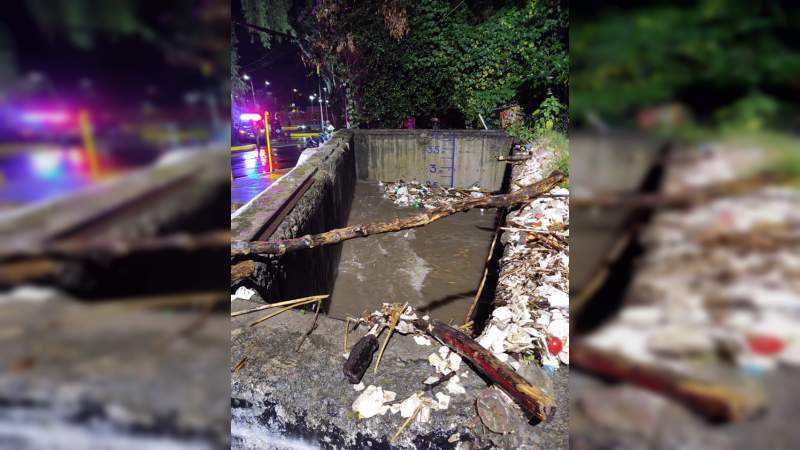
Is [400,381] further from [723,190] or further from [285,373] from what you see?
[723,190]

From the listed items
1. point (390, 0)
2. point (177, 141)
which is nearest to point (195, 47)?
point (177, 141)

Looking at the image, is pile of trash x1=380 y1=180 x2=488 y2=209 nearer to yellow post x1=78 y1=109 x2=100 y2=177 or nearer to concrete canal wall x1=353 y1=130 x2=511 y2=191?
concrete canal wall x1=353 y1=130 x2=511 y2=191

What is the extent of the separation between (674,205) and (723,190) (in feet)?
0.14

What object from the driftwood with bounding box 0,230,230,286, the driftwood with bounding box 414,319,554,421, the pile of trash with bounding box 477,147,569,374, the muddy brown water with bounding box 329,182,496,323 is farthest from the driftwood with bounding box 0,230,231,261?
the muddy brown water with bounding box 329,182,496,323

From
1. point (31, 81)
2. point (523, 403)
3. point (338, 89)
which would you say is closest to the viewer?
point (31, 81)

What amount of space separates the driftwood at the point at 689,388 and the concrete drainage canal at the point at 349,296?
1.55 metres

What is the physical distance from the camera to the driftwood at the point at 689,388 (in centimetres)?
38

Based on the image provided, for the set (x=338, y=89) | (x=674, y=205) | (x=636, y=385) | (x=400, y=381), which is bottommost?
(x=400, y=381)

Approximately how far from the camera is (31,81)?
19.8 inches

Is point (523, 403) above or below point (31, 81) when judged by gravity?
below

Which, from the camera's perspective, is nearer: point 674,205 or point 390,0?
point 674,205

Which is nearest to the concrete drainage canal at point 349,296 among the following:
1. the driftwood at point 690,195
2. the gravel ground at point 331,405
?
the gravel ground at point 331,405

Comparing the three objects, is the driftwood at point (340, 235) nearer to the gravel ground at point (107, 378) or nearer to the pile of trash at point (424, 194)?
the gravel ground at point (107, 378)

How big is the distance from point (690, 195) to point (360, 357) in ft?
6.75
